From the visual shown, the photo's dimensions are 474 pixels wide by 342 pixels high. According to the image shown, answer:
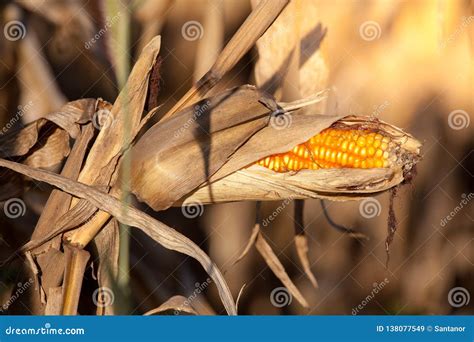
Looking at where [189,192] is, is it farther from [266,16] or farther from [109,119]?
[266,16]

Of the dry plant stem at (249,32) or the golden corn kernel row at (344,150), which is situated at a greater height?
the dry plant stem at (249,32)

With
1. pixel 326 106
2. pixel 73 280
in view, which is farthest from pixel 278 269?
pixel 73 280

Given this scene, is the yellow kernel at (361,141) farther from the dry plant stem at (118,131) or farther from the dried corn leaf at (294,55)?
the dried corn leaf at (294,55)

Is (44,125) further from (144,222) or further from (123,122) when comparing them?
(144,222)

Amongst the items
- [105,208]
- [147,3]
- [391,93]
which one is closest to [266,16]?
[105,208]

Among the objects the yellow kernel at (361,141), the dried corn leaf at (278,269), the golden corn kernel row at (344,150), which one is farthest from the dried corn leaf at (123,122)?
the dried corn leaf at (278,269)
